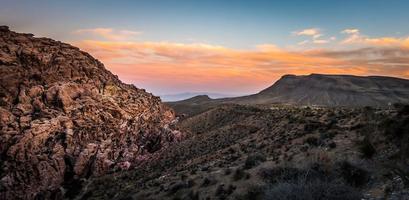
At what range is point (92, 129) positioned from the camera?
45.1 meters

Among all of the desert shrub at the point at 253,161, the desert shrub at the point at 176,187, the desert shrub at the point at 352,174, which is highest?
the desert shrub at the point at 352,174

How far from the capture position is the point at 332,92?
162750 mm

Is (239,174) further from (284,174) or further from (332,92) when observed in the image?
(332,92)

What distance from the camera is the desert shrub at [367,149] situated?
21.2 meters

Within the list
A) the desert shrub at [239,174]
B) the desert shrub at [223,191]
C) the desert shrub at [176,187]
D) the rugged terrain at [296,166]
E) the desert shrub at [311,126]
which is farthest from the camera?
the desert shrub at [311,126]

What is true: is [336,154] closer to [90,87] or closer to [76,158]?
[76,158]

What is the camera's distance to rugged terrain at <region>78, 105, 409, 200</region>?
50.5 ft

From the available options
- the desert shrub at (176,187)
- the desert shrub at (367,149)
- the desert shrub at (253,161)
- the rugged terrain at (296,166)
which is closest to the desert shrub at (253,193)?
the rugged terrain at (296,166)

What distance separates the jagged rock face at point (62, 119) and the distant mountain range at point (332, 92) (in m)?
80.3

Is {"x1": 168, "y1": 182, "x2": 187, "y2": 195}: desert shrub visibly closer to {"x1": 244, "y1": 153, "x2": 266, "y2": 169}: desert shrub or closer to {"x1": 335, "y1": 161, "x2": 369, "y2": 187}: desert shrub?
{"x1": 244, "y1": 153, "x2": 266, "y2": 169}: desert shrub

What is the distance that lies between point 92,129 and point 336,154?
30070 mm

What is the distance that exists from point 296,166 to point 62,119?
3032 cm

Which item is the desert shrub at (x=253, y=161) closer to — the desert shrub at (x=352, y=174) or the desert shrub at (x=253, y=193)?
the desert shrub at (x=253, y=193)

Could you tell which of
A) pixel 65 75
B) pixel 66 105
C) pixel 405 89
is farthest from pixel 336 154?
pixel 405 89
